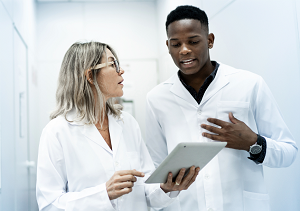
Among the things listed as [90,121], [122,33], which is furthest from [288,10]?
[122,33]

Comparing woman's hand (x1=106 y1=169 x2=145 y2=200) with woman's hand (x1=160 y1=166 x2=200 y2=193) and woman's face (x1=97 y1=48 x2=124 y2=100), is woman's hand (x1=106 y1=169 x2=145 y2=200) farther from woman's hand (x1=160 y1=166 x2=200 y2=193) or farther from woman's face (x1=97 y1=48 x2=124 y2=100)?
woman's face (x1=97 y1=48 x2=124 y2=100)

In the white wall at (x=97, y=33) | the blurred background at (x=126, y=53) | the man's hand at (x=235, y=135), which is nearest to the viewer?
the man's hand at (x=235, y=135)

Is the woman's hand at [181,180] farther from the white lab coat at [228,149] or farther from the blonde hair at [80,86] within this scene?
the blonde hair at [80,86]

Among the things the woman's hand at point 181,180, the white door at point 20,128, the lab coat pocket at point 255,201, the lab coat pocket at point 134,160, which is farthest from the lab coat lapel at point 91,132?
the white door at point 20,128

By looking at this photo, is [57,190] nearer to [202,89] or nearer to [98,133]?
[98,133]

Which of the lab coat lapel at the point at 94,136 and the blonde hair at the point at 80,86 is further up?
the blonde hair at the point at 80,86

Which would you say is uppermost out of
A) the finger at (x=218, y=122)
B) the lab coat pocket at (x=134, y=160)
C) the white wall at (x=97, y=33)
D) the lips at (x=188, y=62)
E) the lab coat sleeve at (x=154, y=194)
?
the white wall at (x=97, y=33)

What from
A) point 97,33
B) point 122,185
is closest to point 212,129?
point 122,185

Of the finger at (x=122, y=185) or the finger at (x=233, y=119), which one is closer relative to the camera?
the finger at (x=122, y=185)

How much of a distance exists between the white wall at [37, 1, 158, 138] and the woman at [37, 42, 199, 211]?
2718mm

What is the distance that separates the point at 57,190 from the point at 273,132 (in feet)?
3.29

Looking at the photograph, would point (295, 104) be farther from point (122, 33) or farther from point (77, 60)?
point (122, 33)

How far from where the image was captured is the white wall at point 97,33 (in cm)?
401

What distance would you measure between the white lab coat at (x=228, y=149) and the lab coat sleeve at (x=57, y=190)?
45 centimetres
